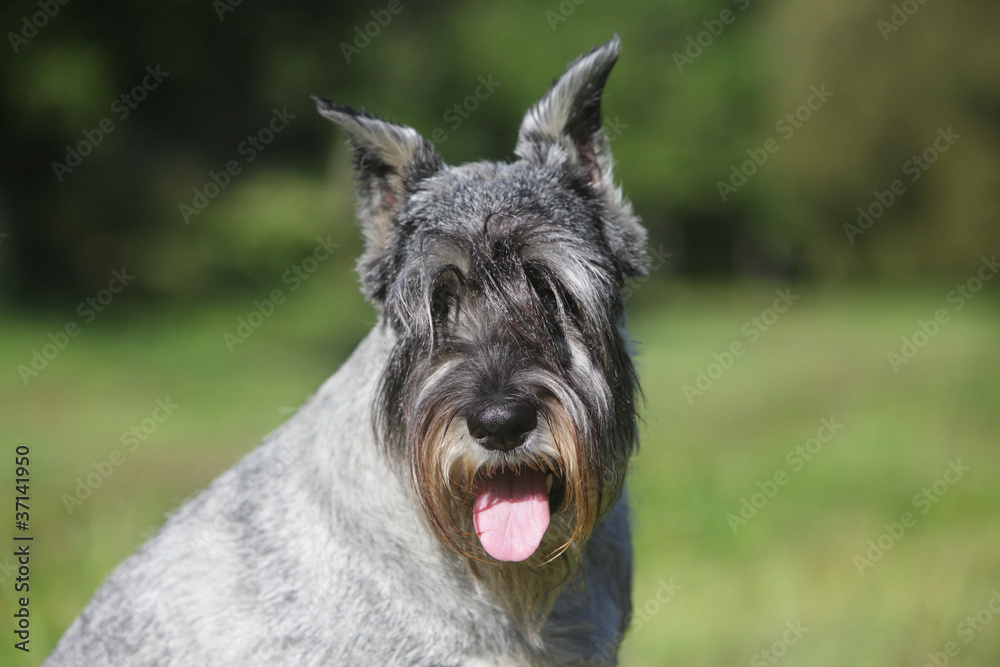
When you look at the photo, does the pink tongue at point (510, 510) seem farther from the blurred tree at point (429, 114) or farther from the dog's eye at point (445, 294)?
the blurred tree at point (429, 114)

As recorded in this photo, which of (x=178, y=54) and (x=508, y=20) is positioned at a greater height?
(x=508, y=20)

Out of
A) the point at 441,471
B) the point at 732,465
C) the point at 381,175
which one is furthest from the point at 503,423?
the point at 732,465

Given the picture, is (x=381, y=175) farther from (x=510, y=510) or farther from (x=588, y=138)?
(x=510, y=510)

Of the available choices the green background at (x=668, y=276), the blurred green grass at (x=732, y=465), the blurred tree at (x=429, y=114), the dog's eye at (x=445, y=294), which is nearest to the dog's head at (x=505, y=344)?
the dog's eye at (x=445, y=294)

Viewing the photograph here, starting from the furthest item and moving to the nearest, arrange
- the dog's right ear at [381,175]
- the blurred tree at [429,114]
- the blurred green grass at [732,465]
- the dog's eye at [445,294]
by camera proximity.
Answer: the blurred tree at [429,114]
the blurred green grass at [732,465]
the dog's right ear at [381,175]
the dog's eye at [445,294]

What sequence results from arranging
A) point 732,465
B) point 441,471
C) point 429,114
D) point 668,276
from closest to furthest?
point 441,471 → point 732,465 → point 429,114 → point 668,276

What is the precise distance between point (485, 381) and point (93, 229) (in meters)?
24.8

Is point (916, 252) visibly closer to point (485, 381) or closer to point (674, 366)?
point (674, 366)

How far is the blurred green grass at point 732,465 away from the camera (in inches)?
230

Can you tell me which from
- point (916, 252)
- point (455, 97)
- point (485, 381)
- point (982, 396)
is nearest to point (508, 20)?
point (455, 97)

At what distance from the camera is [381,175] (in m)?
3.97

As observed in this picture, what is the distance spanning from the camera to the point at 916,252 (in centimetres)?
2861

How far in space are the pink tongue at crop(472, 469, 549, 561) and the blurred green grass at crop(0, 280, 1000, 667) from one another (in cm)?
87

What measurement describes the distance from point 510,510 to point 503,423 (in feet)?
1.52
